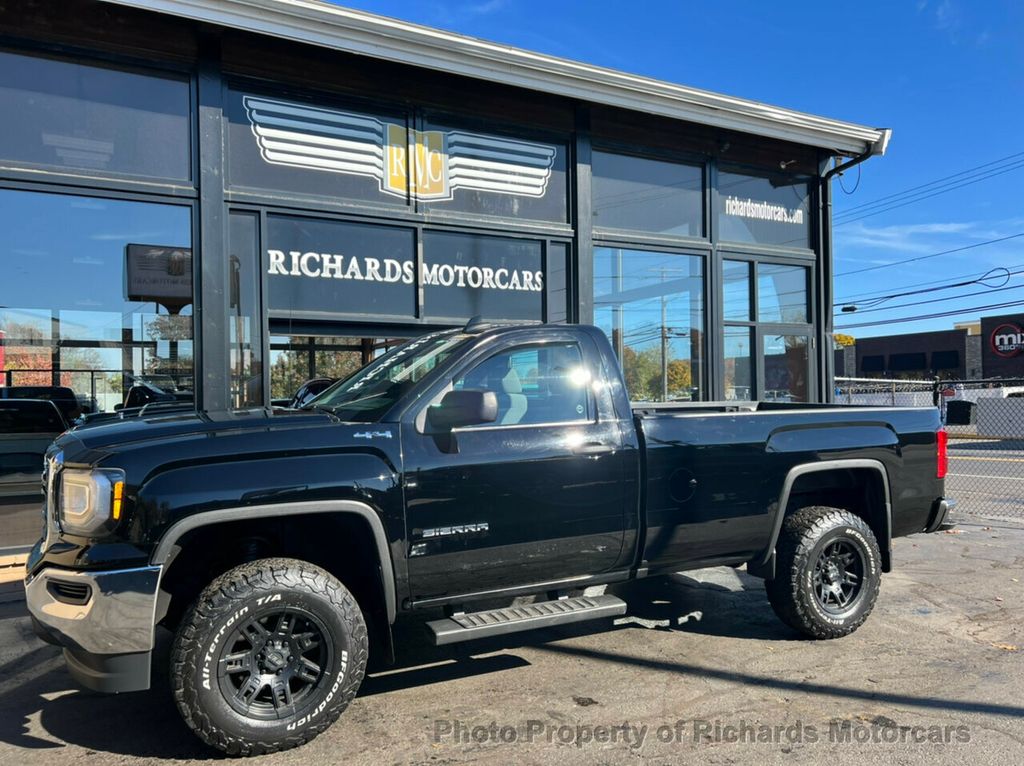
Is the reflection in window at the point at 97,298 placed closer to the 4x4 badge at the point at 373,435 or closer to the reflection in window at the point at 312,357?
the reflection in window at the point at 312,357

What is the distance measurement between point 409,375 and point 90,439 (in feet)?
5.19

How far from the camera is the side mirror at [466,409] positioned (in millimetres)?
3688

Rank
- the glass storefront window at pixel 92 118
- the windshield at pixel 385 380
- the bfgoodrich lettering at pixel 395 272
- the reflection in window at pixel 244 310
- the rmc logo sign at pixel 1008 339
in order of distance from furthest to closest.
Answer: the rmc logo sign at pixel 1008 339, the bfgoodrich lettering at pixel 395 272, the reflection in window at pixel 244 310, the glass storefront window at pixel 92 118, the windshield at pixel 385 380

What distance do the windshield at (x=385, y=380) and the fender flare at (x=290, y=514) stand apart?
48cm

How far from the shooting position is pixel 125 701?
408 centimetres

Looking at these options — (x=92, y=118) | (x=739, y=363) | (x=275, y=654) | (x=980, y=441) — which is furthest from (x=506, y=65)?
(x=980, y=441)

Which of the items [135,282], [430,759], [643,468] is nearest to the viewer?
[430,759]

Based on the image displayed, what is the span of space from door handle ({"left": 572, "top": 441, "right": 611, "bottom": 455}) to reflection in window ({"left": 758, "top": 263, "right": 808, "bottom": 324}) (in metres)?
7.52

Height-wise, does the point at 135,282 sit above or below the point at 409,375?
above

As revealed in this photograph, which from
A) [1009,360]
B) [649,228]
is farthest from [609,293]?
[1009,360]

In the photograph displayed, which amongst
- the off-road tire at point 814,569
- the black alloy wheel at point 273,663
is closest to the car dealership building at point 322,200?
the black alloy wheel at point 273,663

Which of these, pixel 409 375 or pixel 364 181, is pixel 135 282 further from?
pixel 409 375

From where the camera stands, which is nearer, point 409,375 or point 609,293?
point 409,375

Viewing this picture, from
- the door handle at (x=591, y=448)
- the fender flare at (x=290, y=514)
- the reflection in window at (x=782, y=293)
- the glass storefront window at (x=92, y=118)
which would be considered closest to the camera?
the fender flare at (x=290, y=514)
